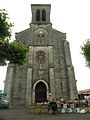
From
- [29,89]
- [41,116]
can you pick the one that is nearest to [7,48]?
[41,116]

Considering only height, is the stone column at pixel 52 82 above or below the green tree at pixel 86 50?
below

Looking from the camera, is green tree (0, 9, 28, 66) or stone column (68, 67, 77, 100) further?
stone column (68, 67, 77, 100)

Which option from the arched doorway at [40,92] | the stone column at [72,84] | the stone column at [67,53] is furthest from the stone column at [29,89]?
the stone column at [67,53]

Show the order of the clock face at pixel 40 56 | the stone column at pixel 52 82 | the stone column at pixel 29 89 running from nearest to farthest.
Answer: the stone column at pixel 29 89 → the stone column at pixel 52 82 → the clock face at pixel 40 56

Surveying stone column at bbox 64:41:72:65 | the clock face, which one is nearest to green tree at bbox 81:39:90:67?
stone column at bbox 64:41:72:65

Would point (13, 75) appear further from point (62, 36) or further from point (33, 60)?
point (62, 36)

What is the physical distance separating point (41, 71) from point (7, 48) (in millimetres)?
14544

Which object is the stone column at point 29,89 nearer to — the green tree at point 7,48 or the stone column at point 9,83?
the stone column at point 9,83

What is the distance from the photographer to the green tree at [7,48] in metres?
22.5

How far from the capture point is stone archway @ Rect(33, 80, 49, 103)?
36.3m

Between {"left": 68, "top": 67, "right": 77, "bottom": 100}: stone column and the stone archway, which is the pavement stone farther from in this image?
the stone archway

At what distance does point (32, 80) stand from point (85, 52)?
9.66 meters

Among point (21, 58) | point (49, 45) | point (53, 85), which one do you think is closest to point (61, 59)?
point (49, 45)

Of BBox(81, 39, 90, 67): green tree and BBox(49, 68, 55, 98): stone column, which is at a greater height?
BBox(81, 39, 90, 67): green tree
